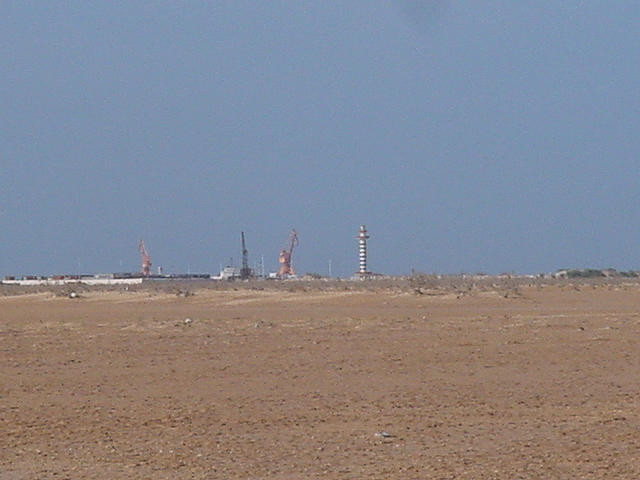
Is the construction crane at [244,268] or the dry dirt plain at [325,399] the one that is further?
the construction crane at [244,268]

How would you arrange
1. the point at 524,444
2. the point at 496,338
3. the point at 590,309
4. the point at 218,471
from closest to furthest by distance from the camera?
1. the point at 218,471
2. the point at 524,444
3. the point at 496,338
4. the point at 590,309

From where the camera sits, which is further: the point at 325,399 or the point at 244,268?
the point at 244,268

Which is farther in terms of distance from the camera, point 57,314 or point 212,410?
point 57,314

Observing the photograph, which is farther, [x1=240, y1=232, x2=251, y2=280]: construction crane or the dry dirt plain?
[x1=240, y1=232, x2=251, y2=280]: construction crane

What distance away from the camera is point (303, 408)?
18328 mm

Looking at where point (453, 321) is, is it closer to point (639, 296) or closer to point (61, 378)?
point (61, 378)

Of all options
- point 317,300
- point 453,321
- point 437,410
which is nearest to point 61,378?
point 437,410

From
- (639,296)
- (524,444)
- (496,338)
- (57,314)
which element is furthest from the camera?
(639,296)

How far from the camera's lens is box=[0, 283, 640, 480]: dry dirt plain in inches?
543

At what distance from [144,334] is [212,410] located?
1588cm

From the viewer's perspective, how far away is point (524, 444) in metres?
14.8

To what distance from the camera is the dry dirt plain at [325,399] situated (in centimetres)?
1380

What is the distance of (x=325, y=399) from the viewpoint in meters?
19.3

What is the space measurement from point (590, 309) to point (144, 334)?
649 inches
